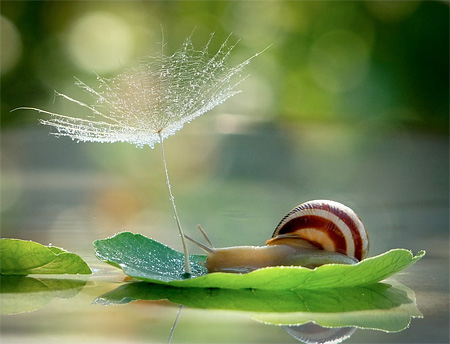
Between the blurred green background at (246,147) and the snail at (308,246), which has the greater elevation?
the blurred green background at (246,147)

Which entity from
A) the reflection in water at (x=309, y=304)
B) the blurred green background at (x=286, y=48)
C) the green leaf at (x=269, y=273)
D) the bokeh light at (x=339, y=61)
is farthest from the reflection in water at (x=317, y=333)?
the bokeh light at (x=339, y=61)

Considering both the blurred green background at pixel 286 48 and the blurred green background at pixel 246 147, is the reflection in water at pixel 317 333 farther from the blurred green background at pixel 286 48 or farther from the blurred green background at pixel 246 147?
the blurred green background at pixel 286 48

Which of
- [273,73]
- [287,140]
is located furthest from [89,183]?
[273,73]

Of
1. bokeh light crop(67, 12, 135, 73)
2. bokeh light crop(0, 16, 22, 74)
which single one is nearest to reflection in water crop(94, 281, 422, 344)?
bokeh light crop(67, 12, 135, 73)

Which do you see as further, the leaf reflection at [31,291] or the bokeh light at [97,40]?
the bokeh light at [97,40]

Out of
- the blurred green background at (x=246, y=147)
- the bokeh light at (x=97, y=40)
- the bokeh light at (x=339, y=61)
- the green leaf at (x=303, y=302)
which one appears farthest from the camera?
the bokeh light at (x=339, y=61)

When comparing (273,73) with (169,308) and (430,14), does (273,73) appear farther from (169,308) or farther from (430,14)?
(169,308)

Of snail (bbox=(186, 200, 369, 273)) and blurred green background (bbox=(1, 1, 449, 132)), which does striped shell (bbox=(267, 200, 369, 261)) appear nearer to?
snail (bbox=(186, 200, 369, 273))
